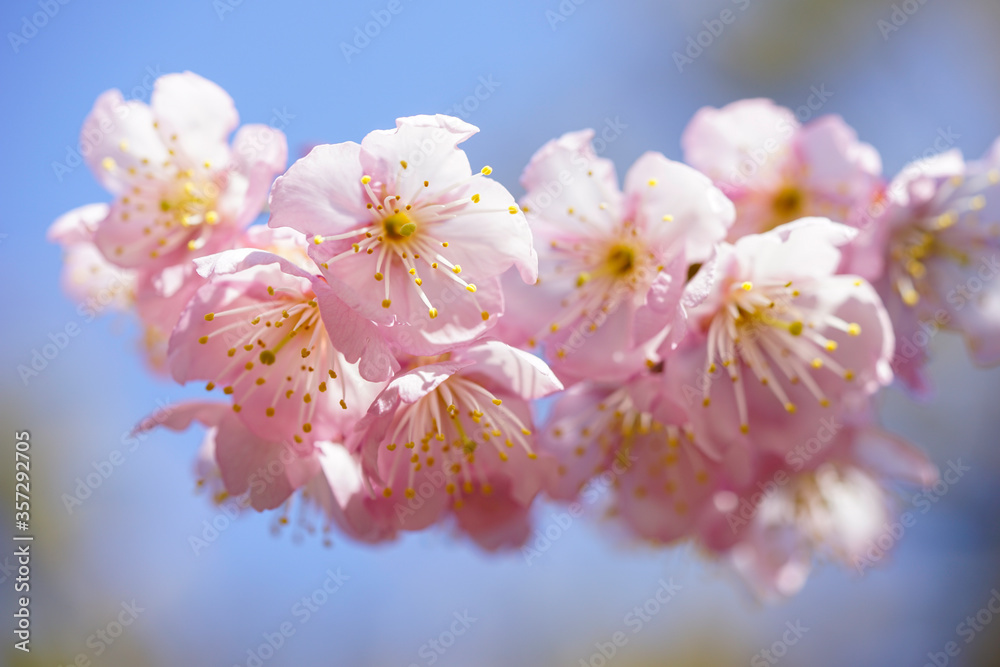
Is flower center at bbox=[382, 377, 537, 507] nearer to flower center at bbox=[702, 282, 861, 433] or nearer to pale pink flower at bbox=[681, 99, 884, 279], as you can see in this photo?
flower center at bbox=[702, 282, 861, 433]

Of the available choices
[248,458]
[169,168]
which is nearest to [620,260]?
[248,458]

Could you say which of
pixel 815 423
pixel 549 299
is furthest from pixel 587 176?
pixel 815 423

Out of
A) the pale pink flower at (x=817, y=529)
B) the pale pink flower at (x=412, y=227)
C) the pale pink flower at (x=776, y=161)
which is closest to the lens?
the pale pink flower at (x=412, y=227)

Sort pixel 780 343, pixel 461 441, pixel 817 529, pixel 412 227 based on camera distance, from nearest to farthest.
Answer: pixel 412 227
pixel 461 441
pixel 780 343
pixel 817 529

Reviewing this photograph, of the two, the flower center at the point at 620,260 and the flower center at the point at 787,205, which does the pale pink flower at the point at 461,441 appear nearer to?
the flower center at the point at 620,260

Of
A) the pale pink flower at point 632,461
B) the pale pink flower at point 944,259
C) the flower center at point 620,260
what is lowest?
the pale pink flower at point 632,461

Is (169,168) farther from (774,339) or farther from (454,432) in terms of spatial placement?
(774,339)

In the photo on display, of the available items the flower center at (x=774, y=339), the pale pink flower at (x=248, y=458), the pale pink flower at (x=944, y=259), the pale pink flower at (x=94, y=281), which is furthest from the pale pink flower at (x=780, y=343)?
the pale pink flower at (x=94, y=281)
